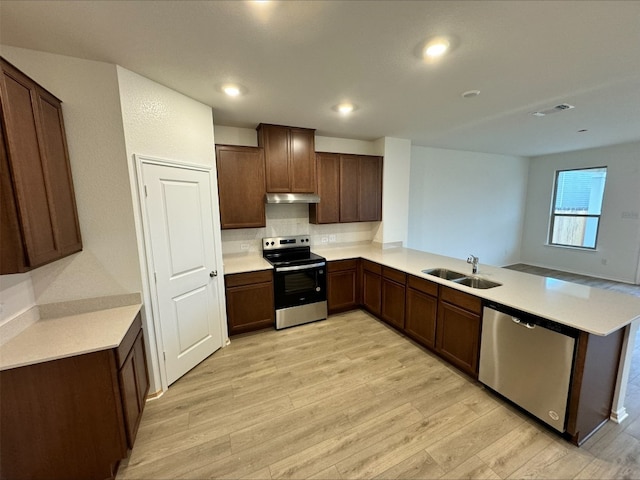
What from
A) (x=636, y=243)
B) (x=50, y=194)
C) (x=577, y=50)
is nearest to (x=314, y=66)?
(x=577, y=50)

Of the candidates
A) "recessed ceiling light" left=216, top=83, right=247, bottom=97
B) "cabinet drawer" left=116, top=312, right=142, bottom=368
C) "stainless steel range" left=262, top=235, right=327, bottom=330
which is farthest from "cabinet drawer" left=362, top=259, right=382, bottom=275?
"cabinet drawer" left=116, top=312, right=142, bottom=368

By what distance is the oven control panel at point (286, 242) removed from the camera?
364 cm

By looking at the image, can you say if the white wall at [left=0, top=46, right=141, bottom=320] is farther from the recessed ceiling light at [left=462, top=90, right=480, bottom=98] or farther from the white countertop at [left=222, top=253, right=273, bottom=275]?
the recessed ceiling light at [left=462, top=90, right=480, bottom=98]

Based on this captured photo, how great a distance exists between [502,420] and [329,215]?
2.78 metres

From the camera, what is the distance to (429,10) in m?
1.34

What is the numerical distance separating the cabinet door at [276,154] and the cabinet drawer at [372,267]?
1507 millimetres

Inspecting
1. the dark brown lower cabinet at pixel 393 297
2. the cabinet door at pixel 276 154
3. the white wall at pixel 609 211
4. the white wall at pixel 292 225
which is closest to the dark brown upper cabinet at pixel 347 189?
the white wall at pixel 292 225

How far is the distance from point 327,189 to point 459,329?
235 cm

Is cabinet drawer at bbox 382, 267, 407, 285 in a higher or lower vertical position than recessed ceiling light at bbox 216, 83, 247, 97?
lower

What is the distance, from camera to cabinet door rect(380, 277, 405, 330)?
121 inches

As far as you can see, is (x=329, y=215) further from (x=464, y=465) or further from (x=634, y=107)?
(x=634, y=107)

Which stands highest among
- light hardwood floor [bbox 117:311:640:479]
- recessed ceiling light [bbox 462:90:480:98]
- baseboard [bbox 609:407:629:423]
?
recessed ceiling light [bbox 462:90:480:98]

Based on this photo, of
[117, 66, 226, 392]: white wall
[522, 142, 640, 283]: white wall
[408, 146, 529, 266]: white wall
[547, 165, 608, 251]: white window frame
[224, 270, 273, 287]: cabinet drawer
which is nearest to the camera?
[117, 66, 226, 392]: white wall

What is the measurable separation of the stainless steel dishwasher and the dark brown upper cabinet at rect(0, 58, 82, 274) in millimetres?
3086
